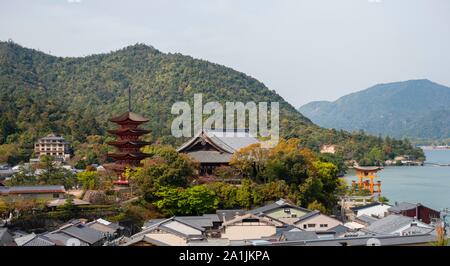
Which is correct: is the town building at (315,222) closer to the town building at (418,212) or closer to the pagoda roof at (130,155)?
the town building at (418,212)

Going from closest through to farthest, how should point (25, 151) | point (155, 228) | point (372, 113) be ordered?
point (155, 228)
point (372, 113)
point (25, 151)

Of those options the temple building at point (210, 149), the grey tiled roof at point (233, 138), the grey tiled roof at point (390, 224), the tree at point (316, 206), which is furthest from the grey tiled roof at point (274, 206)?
the grey tiled roof at point (233, 138)

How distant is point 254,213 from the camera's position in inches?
265

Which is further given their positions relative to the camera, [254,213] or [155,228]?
[254,213]

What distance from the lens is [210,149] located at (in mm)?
9070

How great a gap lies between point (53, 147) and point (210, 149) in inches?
217

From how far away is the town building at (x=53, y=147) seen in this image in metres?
12.7

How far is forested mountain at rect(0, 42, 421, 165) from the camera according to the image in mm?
14586

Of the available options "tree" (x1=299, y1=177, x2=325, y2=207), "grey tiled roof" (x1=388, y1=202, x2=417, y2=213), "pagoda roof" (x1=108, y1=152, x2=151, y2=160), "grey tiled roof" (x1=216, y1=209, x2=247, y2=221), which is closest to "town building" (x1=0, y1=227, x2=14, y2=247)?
"grey tiled roof" (x1=216, y1=209, x2=247, y2=221)

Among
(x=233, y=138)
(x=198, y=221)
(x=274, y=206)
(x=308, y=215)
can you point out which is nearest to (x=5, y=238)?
(x=198, y=221)

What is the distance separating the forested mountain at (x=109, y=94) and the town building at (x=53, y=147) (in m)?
0.27

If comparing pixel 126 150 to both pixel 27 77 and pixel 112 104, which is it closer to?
pixel 112 104
